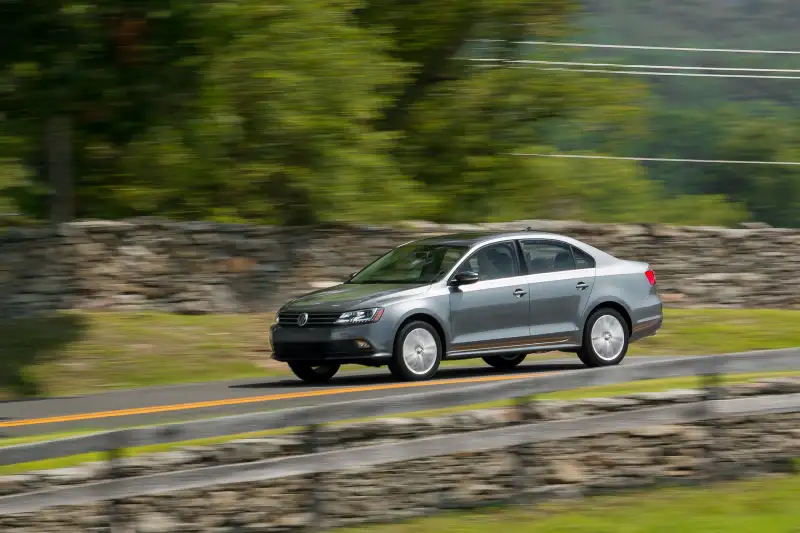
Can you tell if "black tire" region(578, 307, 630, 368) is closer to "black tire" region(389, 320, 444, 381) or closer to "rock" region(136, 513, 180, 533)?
"black tire" region(389, 320, 444, 381)

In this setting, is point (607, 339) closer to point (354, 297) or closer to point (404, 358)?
point (404, 358)

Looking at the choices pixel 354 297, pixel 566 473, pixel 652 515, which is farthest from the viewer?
pixel 354 297

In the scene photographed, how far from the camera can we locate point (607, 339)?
1570cm

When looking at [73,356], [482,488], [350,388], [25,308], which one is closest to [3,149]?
[25,308]

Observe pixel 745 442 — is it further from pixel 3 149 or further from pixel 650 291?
pixel 3 149

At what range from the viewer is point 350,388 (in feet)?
47.3

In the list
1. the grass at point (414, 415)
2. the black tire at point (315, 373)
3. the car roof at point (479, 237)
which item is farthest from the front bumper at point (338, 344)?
the grass at point (414, 415)

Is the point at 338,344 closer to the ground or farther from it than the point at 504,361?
farther from it

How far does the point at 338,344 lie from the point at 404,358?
70cm

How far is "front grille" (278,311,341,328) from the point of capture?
14.3 meters

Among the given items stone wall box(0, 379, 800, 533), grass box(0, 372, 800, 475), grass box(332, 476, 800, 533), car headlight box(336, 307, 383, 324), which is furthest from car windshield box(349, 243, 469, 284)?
grass box(332, 476, 800, 533)

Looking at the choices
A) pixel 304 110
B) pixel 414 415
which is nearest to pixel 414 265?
pixel 414 415

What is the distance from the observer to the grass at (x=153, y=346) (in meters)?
17.2

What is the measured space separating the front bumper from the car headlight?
5 centimetres
